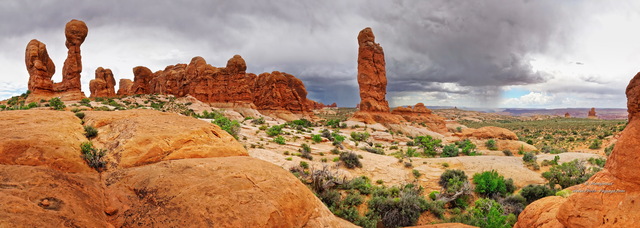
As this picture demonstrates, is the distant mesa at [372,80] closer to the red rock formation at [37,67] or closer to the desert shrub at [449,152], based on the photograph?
the desert shrub at [449,152]

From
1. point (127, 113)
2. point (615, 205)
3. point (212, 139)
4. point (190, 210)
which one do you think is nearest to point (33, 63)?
point (127, 113)

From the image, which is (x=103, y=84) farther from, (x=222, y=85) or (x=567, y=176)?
(x=567, y=176)

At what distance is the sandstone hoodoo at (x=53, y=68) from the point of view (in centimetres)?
3484

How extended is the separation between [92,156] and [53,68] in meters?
48.0

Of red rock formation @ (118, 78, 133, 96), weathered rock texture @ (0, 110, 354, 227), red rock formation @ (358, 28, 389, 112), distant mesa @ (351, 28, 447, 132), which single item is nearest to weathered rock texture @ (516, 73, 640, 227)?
weathered rock texture @ (0, 110, 354, 227)

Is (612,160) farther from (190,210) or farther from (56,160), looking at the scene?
(56,160)

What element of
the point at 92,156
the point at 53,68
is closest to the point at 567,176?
the point at 92,156

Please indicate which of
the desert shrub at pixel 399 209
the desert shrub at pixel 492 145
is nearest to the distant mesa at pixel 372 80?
the desert shrub at pixel 492 145

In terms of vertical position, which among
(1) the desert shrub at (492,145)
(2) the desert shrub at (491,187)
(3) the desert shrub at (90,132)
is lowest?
(1) the desert shrub at (492,145)

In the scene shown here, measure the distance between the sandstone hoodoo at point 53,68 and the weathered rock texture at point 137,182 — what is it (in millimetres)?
39929

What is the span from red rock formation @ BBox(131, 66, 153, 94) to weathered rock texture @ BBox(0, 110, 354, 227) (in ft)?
203

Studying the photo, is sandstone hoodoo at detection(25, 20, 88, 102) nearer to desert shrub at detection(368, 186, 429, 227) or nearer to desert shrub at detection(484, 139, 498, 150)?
desert shrub at detection(368, 186, 429, 227)

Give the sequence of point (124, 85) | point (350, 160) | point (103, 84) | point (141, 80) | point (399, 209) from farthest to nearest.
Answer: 1. point (124, 85)
2. point (141, 80)
3. point (103, 84)
4. point (350, 160)
5. point (399, 209)

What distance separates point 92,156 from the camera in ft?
18.2
